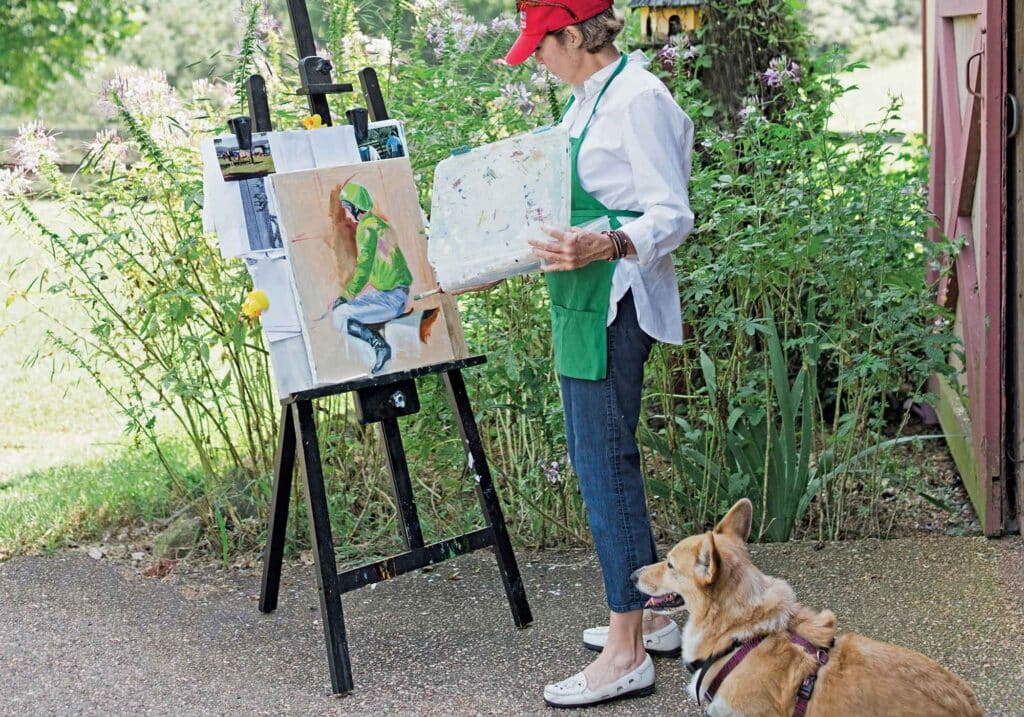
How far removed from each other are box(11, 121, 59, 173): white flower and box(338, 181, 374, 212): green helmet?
5.08 ft

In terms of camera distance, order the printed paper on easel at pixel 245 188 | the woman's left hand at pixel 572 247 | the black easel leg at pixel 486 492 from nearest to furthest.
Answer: the woman's left hand at pixel 572 247 → the printed paper on easel at pixel 245 188 → the black easel leg at pixel 486 492

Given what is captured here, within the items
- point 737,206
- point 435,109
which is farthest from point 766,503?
point 435,109

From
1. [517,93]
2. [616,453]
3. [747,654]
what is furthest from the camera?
[517,93]

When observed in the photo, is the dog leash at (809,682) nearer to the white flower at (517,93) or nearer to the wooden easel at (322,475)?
the wooden easel at (322,475)

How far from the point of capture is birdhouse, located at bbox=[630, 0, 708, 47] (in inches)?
219

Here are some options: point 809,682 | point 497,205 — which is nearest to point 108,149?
point 497,205

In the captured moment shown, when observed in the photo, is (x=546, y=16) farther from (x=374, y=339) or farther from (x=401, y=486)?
(x=401, y=486)

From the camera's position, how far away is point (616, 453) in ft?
10.7

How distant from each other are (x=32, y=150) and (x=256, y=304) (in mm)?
1616

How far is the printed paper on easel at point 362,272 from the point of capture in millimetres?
3535

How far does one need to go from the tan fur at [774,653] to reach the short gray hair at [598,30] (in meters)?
1.28

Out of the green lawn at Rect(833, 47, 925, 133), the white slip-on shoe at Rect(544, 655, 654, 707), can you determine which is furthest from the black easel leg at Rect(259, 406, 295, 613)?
the green lawn at Rect(833, 47, 925, 133)

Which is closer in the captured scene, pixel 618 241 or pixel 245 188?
pixel 618 241

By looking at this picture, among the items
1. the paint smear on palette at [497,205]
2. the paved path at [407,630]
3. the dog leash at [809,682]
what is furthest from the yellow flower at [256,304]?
the dog leash at [809,682]
